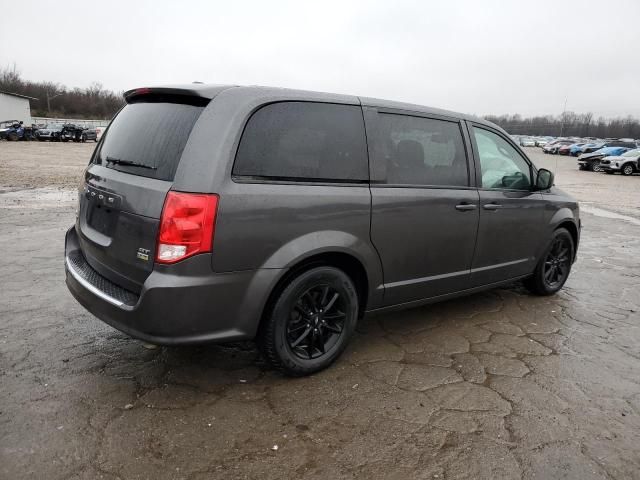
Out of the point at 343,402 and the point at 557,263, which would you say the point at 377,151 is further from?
the point at 557,263

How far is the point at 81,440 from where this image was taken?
8.16 ft

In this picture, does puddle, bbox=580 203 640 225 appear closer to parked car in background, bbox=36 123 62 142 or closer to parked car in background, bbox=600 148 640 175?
parked car in background, bbox=600 148 640 175

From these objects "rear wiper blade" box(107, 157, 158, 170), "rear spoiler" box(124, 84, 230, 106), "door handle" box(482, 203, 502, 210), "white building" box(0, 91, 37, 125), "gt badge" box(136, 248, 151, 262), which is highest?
"white building" box(0, 91, 37, 125)

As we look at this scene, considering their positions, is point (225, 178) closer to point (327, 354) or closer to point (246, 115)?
point (246, 115)

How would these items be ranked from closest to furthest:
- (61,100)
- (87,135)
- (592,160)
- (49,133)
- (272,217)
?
(272,217) → (592,160) → (49,133) → (87,135) → (61,100)

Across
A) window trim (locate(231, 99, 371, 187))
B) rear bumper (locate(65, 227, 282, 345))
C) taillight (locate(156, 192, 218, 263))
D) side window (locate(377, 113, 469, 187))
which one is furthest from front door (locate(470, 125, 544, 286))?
taillight (locate(156, 192, 218, 263))

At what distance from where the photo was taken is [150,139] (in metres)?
2.99

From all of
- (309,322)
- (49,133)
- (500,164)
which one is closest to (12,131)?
(49,133)

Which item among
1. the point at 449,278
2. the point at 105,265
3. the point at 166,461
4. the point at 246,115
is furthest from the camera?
the point at 449,278

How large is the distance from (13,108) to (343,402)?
63.3 m

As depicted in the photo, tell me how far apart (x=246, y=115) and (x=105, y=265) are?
125 centimetres

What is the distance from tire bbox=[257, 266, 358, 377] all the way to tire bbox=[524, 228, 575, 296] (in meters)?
2.50

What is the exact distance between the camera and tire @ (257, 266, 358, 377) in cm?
297

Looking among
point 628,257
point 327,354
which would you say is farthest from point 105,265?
→ point 628,257
